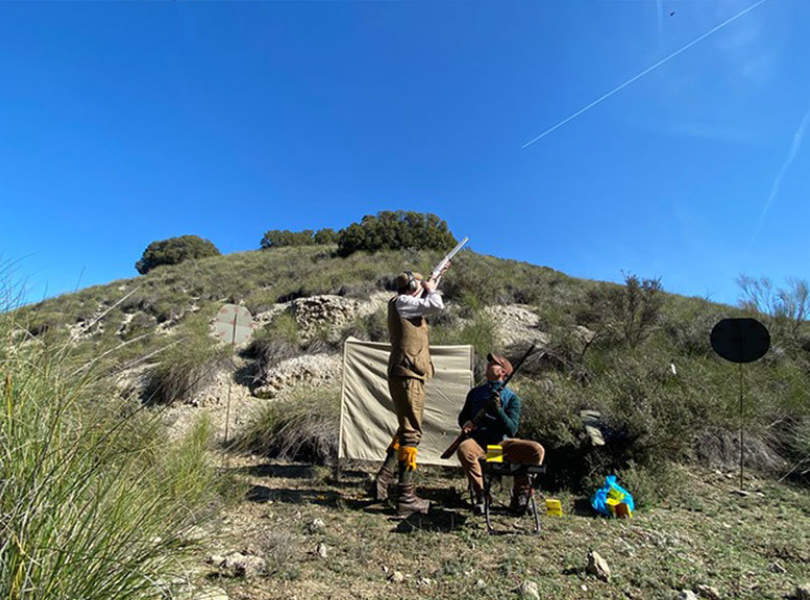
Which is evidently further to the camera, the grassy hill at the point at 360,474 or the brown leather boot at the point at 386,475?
the brown leather boot at the point at 386,475

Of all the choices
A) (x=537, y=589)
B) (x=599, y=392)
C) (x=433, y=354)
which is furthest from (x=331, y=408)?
(x=537, y=589)

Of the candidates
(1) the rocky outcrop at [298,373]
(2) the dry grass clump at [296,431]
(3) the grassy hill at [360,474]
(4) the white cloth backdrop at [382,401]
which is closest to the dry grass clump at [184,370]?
(3) the grassy hill at [360,474]

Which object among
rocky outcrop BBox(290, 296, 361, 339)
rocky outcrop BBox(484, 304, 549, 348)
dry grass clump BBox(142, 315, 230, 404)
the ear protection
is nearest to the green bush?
rocky outcrop BBox(484, 304, 549, 348)

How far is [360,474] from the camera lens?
5.25 metres

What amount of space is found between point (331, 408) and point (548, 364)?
15.8 ft

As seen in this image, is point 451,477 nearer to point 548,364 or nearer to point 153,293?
point 548,364

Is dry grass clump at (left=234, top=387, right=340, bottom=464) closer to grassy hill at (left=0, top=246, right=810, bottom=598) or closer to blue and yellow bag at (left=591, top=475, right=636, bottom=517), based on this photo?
grassy hill at (left=0, top=246, right=810, bottom=598)

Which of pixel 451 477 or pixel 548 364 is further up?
pixel 548 364

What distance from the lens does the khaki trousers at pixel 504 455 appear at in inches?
144

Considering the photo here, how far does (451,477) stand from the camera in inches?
201

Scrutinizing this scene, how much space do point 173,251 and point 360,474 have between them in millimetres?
30089

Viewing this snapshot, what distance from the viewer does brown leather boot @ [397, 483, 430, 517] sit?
12.2 feet

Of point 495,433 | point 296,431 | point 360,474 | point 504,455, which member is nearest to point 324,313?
→ point 296,431

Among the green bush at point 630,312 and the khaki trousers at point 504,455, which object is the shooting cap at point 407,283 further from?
the green bush at point 630,312
